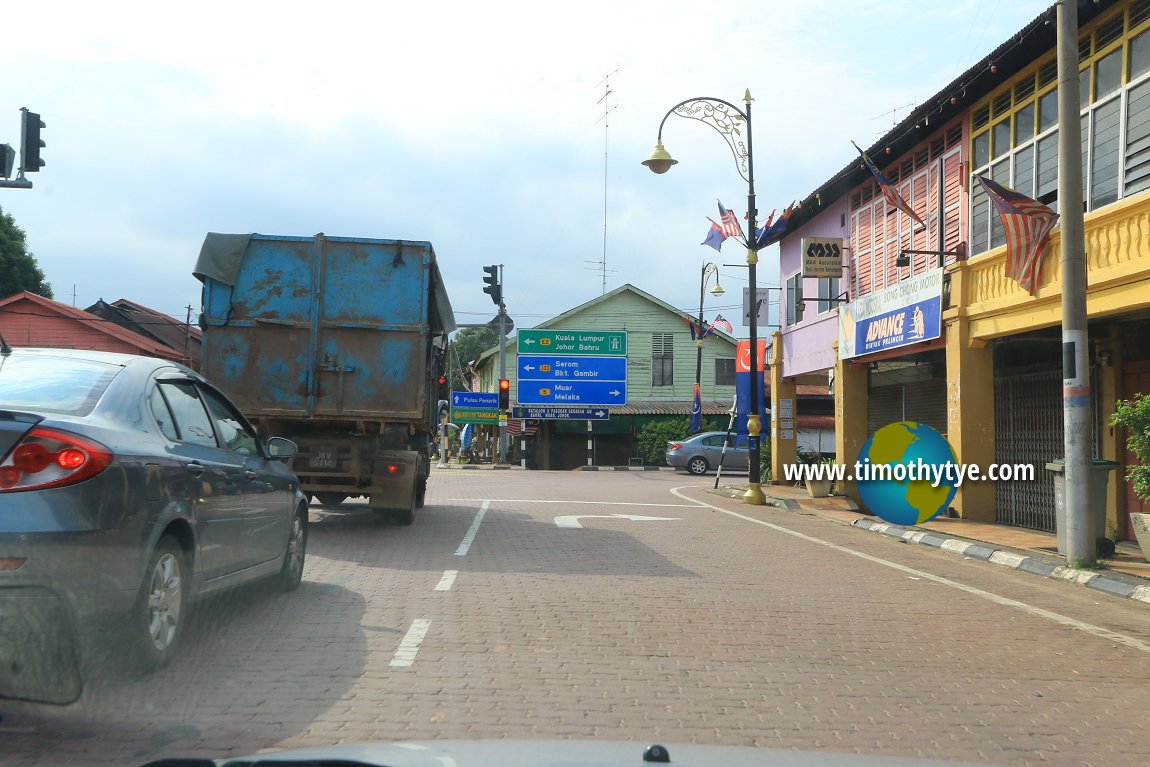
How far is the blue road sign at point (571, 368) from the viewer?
4416 cm

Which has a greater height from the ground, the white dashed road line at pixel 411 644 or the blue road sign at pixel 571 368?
the blue road sign at pixel 571 368

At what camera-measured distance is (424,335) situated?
12898 mm

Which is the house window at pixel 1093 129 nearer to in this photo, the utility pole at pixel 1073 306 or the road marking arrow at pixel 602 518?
the utility pole at pixel 1073 306

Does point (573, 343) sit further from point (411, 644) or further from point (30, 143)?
point (411, 644)

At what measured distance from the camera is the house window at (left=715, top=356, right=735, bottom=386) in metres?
51.8

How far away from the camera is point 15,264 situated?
46156 mm

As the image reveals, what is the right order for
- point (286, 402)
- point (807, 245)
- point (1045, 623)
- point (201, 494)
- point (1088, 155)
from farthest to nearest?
point (807, 245) → point (1088, 155) → point (286, 402) → point (1045, 623) → point (201, 494)

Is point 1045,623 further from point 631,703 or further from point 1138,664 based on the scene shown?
point 631,703

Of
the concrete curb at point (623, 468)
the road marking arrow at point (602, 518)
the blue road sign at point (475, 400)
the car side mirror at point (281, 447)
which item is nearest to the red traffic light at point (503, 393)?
the blue road sign at point (475, 400)

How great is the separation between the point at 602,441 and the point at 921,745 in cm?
4524

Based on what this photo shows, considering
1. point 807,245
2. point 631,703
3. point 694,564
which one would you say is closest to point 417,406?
point 694,564

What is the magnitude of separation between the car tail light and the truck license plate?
8.05 meters

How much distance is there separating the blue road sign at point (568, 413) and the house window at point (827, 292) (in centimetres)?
2025

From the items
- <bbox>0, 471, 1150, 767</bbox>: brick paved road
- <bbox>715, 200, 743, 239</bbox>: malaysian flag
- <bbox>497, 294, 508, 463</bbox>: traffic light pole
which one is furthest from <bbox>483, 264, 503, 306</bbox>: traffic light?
<bbox>0, 471, 1150, 767</bbox>: brick paved road
